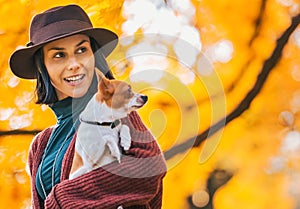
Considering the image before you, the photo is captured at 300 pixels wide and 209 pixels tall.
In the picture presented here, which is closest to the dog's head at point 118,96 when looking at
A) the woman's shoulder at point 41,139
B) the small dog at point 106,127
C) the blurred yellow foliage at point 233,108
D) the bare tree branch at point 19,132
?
the small dog at point 106,127

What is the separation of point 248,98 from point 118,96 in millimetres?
390

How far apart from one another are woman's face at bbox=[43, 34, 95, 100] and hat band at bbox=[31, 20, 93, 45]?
20 millimetres

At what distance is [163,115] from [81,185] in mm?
327

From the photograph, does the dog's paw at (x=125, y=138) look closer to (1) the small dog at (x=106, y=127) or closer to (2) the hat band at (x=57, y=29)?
(1) the small dog at (x=106, y=127)

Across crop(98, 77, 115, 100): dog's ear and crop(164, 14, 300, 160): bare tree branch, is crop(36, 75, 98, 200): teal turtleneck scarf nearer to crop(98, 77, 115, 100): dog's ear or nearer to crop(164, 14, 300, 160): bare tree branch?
crop(98, 77, 115, 100): dog's ear

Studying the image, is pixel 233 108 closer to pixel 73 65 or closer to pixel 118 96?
pixel 118 96

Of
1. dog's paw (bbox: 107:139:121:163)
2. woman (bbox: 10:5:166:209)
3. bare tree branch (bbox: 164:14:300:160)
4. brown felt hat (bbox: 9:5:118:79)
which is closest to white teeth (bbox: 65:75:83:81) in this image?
woman (bbox: 10:5:166:209)

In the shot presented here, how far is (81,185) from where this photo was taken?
1.62 m

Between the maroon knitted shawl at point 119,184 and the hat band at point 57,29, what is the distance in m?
0.29

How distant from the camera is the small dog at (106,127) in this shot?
1.62 m

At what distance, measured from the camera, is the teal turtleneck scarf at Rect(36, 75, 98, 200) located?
66.5 inches

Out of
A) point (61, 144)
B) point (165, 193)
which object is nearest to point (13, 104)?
point (61, 144)

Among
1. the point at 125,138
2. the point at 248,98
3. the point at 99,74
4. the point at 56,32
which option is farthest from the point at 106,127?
the point at 248,98

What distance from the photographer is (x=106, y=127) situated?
5.32 ft
